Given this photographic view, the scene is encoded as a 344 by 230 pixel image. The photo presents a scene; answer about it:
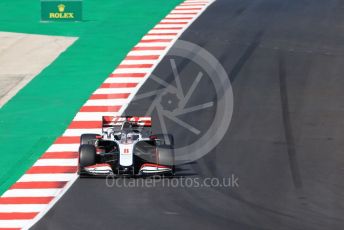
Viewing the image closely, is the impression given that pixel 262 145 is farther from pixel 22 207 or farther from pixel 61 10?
pixel 61 10

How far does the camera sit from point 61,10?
39.0m

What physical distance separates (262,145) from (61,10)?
56.1 feet

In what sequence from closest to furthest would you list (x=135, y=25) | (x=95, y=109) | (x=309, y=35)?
(x=95, y=109)
(x=309, y=35)
(x=135, y=25)

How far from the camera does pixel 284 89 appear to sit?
2944cm

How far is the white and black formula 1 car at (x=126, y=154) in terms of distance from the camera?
2138cm

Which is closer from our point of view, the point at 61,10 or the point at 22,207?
the point at 22,207

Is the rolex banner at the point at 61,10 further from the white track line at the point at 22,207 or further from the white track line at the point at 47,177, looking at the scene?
the white track line at the point at 22,207

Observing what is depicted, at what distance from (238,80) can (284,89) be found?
167 cm

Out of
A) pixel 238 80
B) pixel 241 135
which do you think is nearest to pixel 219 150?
pixel 241 135

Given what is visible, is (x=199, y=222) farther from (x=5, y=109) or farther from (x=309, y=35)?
(x=309, y=35)

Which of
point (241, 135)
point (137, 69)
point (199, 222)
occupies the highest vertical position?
point (137, 69)

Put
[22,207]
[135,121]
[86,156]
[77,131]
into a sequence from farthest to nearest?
[77,131] < [135,121] < [86,156] < [22,207]

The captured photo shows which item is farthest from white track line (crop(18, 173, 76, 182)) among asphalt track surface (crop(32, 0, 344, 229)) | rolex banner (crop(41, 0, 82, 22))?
rolex banner (crop(41, 0, 82, 22))

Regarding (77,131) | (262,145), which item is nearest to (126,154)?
(262,145)
